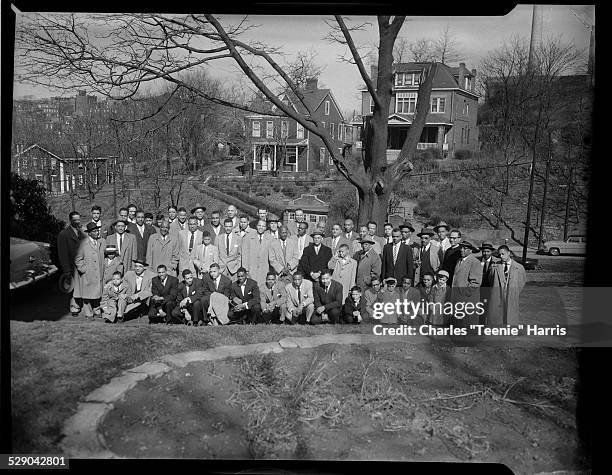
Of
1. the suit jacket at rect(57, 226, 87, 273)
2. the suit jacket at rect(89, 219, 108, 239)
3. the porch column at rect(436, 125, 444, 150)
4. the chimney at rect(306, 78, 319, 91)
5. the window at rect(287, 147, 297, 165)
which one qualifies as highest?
the chimney at rect(306, 78, 319, 91)

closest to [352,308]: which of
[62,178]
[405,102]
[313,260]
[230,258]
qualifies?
[313,260]

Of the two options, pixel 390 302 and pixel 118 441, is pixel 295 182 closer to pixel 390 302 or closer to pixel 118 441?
pixel 390 302

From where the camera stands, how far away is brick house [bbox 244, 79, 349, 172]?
4.26 m

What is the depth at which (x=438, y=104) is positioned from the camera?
417cm

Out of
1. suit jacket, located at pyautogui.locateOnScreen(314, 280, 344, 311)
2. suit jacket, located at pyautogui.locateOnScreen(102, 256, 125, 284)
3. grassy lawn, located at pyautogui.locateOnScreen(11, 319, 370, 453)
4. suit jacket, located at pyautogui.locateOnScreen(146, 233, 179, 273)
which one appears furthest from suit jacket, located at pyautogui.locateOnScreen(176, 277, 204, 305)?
suit jacket, located at pyautogui.locateOnScreen(314, 280, 344, 311)

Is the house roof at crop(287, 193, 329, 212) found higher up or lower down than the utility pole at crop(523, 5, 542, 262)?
lower down

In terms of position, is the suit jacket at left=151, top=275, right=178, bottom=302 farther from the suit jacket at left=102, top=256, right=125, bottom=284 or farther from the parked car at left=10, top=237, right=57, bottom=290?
the parked car at left=10, top=237, right=57, bottom=290

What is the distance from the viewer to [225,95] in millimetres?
4227

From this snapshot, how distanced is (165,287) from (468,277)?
2.24 meters

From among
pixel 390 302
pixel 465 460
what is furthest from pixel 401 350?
pixel 465 460

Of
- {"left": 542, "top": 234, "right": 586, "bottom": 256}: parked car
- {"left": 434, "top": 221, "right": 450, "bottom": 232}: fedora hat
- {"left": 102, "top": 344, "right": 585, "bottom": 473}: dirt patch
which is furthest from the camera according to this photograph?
{"left": 434, "top": 221, "right": 450, "bottom": 232}: fedora hat

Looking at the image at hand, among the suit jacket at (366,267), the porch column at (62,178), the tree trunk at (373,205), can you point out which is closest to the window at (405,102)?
the tree trunk at (373,205)

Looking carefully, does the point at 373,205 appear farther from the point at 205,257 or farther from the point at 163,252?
the point at 163,252

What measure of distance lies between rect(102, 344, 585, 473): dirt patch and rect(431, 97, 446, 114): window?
169 cm
